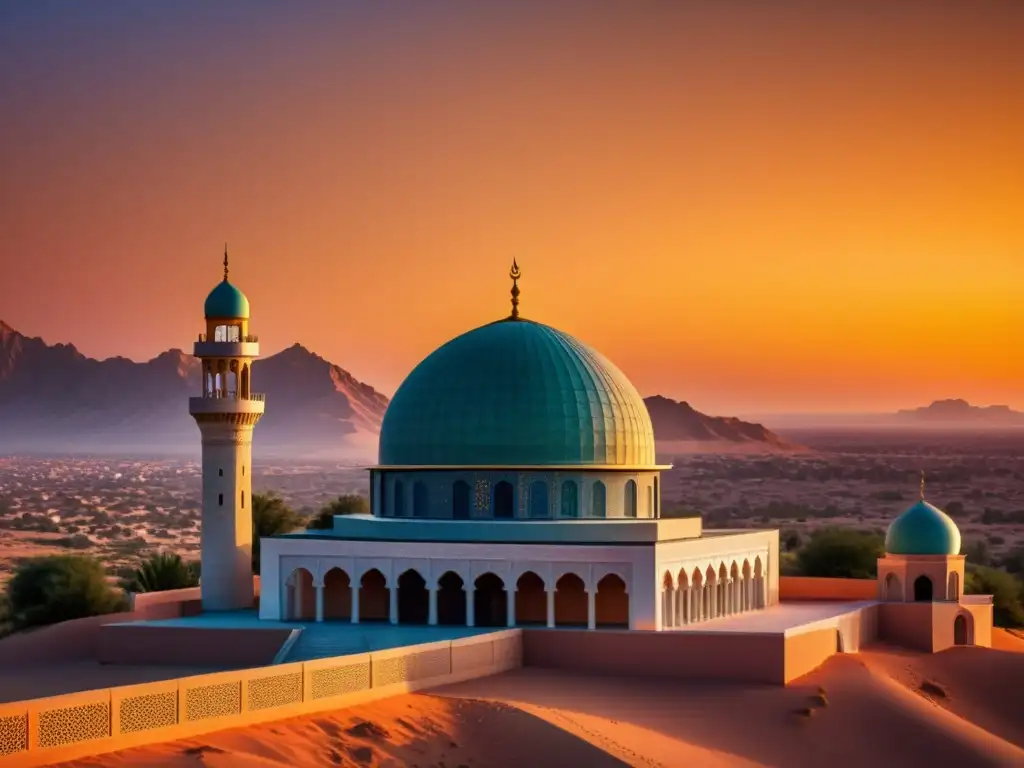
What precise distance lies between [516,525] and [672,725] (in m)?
8.67

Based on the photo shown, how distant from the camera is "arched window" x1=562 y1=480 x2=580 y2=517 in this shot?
145ft

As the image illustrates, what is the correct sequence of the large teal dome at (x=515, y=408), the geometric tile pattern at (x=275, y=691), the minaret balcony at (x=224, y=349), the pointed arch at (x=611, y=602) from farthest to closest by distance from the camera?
the minaret balcony at (x=224, y=349) → the large teal dome at (x=515, y=408) → the pointed arch at (x=611, y=602) → the geometric tile pattern at (x=275, y=691)

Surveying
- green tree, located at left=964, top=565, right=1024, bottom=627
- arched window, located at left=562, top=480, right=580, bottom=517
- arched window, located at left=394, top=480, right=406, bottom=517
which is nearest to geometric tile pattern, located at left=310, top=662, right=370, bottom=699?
arched window, located at left=562, top=480, right=580, bottom=517

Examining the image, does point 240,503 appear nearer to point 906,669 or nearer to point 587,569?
point 587,569

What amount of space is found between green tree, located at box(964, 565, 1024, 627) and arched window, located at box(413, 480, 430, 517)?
1722 cm

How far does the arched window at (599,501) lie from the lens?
44.5 metres

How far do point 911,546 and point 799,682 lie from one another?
9.53 metres

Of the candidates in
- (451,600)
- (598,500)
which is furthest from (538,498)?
(451,600)

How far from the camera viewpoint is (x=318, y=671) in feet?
101

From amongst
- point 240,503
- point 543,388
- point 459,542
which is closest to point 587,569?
point 459,542

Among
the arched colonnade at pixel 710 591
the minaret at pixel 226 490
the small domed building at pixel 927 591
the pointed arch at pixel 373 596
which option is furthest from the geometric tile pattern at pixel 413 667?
the small domed building at pixel 927 591

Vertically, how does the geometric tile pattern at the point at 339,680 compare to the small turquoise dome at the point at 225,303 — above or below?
below

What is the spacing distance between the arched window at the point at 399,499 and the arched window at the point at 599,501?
4235mm

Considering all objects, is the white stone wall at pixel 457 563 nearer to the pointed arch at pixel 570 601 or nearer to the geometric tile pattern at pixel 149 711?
the pointed arch at pixel 570 601
